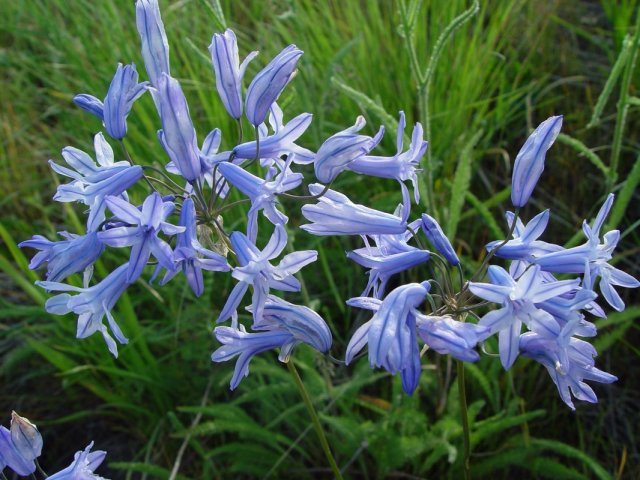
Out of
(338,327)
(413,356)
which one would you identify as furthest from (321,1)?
(413,356)

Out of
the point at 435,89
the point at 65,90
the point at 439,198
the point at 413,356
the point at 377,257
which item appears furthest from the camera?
the point at 65,90

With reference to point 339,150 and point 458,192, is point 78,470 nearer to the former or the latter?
point 339,150

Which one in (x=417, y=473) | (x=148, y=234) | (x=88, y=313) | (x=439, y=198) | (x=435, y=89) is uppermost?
(x=148, y=234)

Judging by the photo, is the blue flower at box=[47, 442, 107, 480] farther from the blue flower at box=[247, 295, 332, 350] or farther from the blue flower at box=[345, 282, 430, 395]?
the blue flower at box=[345, 282, 430, 395]

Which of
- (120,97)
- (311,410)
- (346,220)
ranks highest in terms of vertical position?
(120,97)

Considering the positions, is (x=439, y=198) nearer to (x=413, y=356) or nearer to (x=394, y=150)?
(x=394, y=150)

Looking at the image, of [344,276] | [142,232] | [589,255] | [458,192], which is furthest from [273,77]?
[344,276]

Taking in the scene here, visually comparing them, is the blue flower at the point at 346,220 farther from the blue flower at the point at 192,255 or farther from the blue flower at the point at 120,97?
the blue flower at the point at 120,97

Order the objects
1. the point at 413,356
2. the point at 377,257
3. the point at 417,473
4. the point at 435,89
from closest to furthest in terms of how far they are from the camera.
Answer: the point at 413,356 < the point at 377,257 < the point at 417,473 < the point at 435,89
